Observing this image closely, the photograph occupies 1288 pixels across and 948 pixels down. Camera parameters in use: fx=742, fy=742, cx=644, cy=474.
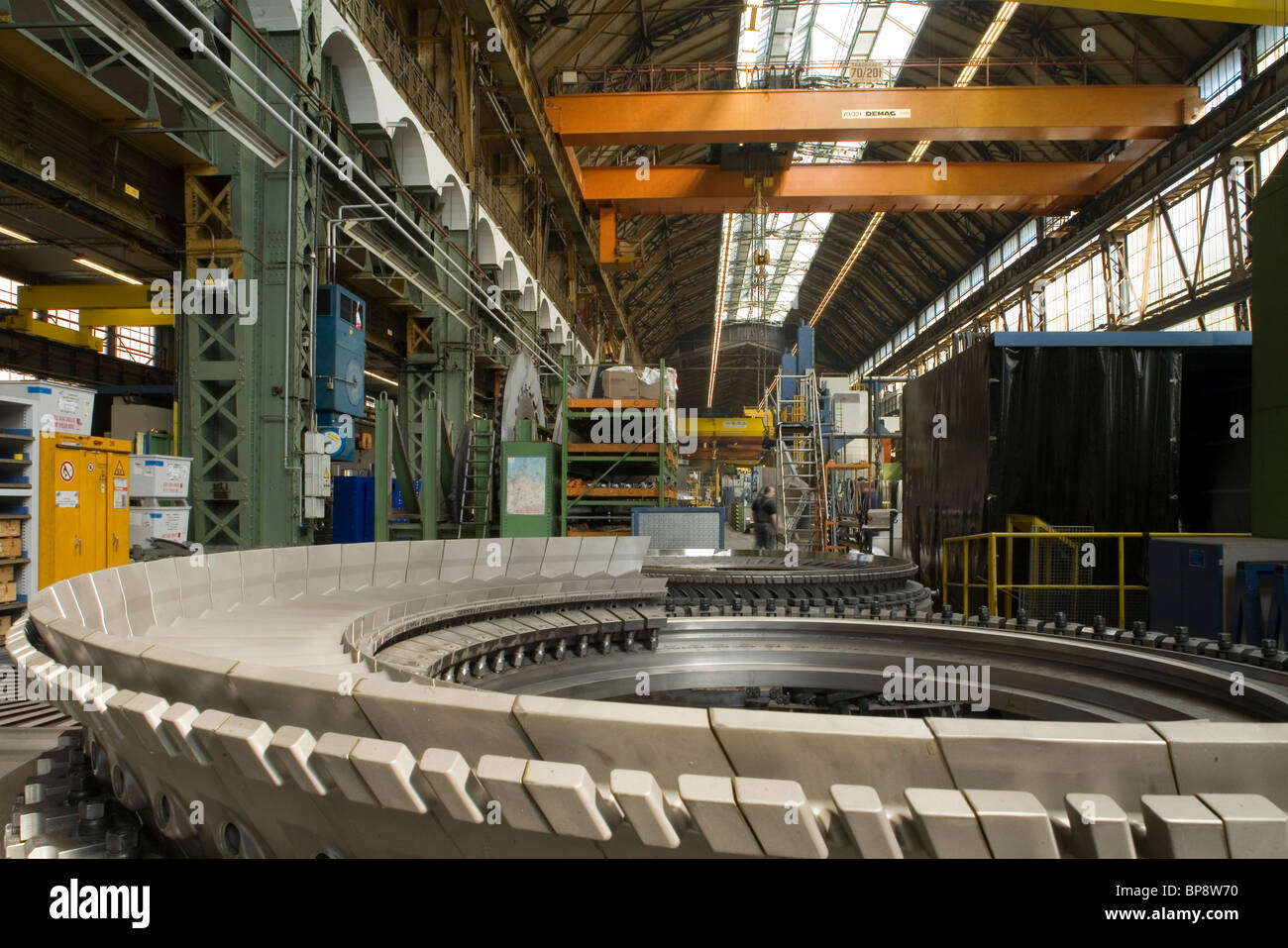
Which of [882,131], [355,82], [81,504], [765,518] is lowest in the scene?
[765,518]

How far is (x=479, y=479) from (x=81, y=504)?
4.22 m

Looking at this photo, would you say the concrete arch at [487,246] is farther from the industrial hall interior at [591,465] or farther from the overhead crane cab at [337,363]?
the overhead crane cab at [337,363]

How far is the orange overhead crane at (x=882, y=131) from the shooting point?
14484mm

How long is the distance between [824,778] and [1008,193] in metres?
19.8

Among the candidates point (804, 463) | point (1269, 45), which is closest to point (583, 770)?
point (804, 463)

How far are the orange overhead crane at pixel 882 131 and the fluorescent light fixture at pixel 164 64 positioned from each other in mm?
9540

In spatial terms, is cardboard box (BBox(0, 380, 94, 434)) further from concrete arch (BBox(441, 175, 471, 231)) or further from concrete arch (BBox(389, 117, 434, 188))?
concrete arch (BBox(441, 175, 471, 231))

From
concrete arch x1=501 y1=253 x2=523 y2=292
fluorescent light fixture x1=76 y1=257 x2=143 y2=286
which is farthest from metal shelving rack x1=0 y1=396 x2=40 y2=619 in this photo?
concrete arch x1=501 y1=253 x2=523 y2=292

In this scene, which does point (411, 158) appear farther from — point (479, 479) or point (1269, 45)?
point (1269, 45)

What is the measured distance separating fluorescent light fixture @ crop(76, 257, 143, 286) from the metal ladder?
8960mm

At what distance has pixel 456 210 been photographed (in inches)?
555

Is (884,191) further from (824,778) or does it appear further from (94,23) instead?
(824,778)

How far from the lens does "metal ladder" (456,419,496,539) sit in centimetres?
965
